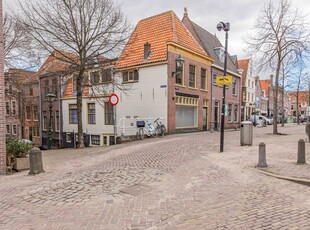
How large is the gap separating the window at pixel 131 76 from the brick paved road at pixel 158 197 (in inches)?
456

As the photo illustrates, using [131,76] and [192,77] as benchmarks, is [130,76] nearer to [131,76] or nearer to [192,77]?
[131,76]

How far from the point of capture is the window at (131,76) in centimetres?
1859

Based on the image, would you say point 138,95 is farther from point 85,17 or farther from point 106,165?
point 106,165

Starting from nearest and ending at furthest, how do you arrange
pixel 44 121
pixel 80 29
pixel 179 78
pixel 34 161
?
pixel 34 161
pixel 80 29
pixel 179 78
pixel 44 121

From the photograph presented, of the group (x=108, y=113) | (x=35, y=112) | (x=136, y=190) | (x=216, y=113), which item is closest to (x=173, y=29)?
(x=108, y=113)

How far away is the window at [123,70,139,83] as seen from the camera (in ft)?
61.0

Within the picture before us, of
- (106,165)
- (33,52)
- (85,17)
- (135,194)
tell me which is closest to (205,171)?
(135,194)

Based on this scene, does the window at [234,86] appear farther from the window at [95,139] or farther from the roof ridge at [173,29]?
the window at [95,139]

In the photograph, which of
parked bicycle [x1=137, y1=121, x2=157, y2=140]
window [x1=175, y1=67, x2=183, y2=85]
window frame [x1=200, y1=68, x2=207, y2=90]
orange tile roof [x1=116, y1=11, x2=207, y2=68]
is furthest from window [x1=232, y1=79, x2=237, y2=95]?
parked bicycle [x1=137, y1=121, x2=157, y2=140]

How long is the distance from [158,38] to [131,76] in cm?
359

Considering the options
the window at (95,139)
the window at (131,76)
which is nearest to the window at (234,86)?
the window at (131,76)

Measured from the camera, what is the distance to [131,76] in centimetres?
1905

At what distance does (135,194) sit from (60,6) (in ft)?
36.3

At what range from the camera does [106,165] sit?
7.91 m
